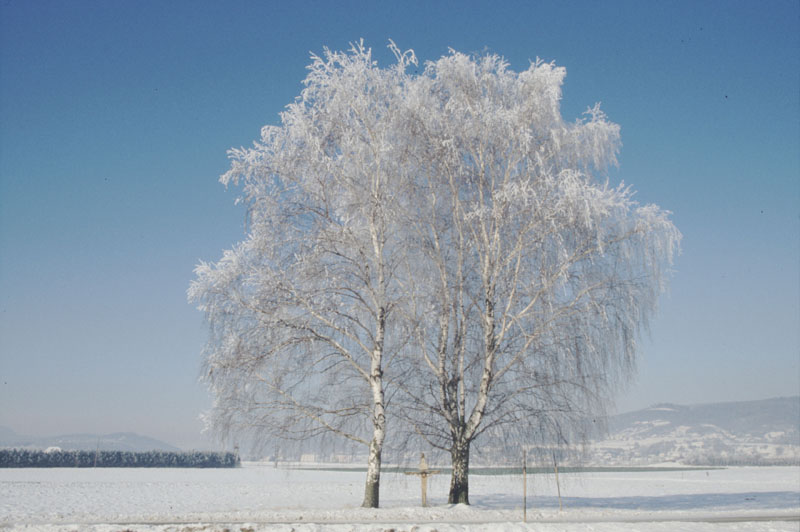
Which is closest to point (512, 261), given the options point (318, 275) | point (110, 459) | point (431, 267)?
point (431, 267)

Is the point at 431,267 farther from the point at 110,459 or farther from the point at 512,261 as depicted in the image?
the point at 110,459

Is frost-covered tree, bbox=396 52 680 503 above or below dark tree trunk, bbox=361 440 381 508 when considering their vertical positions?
above

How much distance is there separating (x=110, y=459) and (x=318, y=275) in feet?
226

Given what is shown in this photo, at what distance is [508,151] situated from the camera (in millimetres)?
19766

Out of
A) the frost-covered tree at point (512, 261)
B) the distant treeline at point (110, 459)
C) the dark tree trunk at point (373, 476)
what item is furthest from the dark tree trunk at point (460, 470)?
the distant treeline at point (110, 459)

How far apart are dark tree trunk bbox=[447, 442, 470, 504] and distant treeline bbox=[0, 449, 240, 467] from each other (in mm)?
51319

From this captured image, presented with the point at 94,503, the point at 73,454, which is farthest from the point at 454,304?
the point at 73,454

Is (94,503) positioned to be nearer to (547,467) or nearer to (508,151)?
(547,467)

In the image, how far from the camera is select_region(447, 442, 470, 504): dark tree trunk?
18.1 metres

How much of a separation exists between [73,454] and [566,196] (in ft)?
235

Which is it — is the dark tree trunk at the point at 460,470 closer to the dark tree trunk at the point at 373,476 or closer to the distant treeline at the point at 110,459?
the dark tree trunk at the point at 373,476

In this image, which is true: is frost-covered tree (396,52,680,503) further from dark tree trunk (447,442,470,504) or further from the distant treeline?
the distant treeline

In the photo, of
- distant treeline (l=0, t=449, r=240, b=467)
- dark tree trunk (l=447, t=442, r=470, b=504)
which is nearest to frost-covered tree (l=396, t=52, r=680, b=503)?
dark tree trunk (l=447, t=442, r=470, b=504)

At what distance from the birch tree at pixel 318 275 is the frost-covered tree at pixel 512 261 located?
1.06 m
